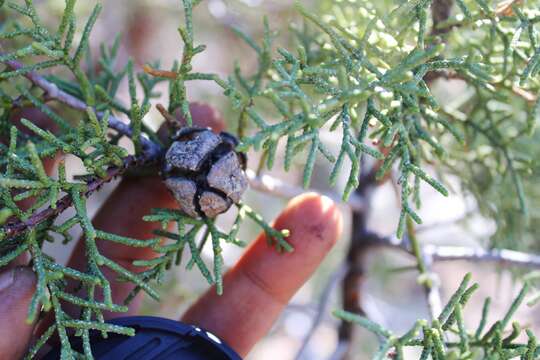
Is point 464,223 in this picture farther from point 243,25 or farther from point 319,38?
point 243,25

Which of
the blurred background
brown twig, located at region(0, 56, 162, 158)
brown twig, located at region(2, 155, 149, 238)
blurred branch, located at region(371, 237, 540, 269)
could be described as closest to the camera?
brown twig, located at region(2, 155, 149, 238)

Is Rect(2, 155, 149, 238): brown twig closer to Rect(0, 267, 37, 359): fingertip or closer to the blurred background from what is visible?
Rect(0, 267, 37, 359): fingertip

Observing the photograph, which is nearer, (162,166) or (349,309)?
(162,166)

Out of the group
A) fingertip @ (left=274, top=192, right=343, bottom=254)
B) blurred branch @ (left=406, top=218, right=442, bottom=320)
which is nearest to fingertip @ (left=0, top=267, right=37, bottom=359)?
fingertip @ (left=274, top=192, right=343, bottom=254)

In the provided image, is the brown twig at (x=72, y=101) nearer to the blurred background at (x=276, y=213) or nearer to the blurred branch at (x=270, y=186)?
the blurred branch at (x=270, y=186)

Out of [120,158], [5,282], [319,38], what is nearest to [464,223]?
[319,38]

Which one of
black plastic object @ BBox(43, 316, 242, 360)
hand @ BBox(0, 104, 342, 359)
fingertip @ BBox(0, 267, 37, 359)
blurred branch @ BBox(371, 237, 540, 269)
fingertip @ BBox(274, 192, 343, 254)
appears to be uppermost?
blurred branch @ BBox(371, 237, 540, 269)
